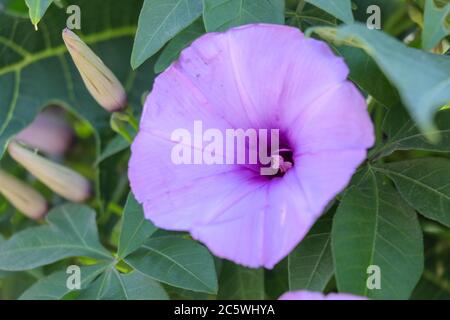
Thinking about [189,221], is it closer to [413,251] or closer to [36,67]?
[413,251]

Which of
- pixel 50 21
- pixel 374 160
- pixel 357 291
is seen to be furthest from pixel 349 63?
pixel 50 21

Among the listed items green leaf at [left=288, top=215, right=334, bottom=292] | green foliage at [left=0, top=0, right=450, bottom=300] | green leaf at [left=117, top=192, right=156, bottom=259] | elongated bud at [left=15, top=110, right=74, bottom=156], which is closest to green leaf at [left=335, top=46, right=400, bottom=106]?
green foliage at [left=0, top=0, right=450, bottom=300]

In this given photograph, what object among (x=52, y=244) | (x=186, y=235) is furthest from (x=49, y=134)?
(x=186, y=235)

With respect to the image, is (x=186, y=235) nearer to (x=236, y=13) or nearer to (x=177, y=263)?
(x=177, y=263)

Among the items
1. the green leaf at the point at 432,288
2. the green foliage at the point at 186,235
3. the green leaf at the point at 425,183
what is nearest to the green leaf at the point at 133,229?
the green foliage at the point at 186,235

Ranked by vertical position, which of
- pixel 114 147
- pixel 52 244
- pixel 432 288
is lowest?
pixel 432 288

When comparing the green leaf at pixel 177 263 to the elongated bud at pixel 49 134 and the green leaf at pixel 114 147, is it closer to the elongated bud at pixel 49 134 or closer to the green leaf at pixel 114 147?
the green leaf at pixel 114 147
